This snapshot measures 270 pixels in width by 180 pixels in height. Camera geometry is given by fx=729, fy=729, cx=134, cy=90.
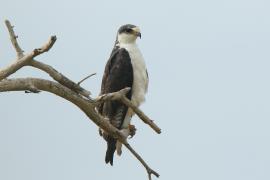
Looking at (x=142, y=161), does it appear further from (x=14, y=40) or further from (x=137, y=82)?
(x=137, y=82)

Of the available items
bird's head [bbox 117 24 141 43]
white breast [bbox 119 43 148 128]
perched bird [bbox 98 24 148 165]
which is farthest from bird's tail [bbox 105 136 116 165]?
bird's head [bbox 117 24 141 43]

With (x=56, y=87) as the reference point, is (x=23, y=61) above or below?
above

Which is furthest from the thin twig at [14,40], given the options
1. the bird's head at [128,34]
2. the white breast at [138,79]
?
the bird's head at [128,34]

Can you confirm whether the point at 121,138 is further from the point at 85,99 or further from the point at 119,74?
the point at 119,74

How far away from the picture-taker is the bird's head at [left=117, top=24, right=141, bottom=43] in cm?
1205

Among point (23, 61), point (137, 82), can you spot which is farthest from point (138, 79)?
point (23, 61)

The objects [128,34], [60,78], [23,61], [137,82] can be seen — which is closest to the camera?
[23,61]

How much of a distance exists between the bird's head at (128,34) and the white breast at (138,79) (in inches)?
18.9

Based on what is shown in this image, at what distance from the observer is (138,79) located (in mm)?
11375

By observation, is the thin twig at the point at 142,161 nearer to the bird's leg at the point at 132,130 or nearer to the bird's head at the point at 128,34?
the bird's leg at the point at 132,130

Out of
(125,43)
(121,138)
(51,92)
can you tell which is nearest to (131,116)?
(125,43)

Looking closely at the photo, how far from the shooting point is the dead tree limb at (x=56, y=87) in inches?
274

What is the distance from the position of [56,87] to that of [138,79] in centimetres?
417

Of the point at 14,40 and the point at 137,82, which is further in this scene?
the point at 137,82
